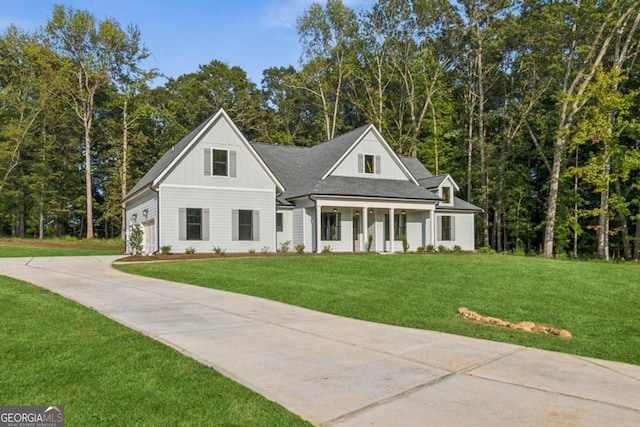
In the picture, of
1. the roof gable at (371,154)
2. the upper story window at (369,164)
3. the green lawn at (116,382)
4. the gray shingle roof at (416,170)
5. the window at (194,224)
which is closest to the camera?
the green lawn at (116,382)

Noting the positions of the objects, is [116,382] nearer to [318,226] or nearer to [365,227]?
[318,226]

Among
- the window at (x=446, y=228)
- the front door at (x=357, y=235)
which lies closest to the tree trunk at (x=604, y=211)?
the window at (x=446, y=228)

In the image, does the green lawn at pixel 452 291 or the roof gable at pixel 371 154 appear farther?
the roof gable at pixel 371 154

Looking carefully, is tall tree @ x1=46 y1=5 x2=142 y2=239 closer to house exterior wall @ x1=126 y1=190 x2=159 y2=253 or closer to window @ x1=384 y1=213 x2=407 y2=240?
house exterior wall @ x1=126 y1=190 x2=159 y2=253

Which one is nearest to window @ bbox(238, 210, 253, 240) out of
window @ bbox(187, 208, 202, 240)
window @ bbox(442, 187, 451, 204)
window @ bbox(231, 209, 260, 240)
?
window @ bbox(231, 209, 260, 240)

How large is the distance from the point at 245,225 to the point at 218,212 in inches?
57.2

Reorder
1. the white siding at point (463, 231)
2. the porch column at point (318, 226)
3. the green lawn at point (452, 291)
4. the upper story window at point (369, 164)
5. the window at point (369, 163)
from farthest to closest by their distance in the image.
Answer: the white siding at point (463, 231), the window at point (369, 163), the upper story window at point (369, 164), the porch column at point (318, 226), the green lawn at point (452, 291)

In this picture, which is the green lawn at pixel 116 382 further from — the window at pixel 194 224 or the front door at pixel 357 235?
the front door at pixel 357 235

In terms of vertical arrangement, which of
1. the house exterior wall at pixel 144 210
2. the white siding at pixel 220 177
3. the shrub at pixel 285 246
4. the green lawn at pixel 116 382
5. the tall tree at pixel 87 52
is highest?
the tall tree at pixel 87 52

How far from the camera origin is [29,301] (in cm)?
905

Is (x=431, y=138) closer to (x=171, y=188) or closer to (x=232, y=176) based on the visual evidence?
(x=232, y=176)

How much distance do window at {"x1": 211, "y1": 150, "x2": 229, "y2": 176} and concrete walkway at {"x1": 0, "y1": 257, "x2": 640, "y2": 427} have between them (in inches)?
538

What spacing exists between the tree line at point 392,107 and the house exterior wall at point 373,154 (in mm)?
9469

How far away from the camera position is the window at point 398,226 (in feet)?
86.7
